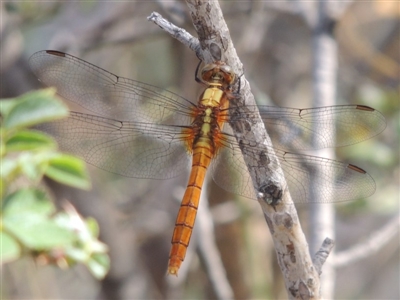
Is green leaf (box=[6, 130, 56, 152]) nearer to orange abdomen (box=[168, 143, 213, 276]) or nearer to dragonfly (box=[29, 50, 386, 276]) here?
dragonfly (box=[29, 50, 386, 276])

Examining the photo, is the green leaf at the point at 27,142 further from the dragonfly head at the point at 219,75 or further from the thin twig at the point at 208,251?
the thin twig at the point at 208,251

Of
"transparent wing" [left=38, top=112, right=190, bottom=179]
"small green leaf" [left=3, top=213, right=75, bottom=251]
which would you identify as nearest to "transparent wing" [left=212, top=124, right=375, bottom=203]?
"transparent wing" [left=38, top=112, right=190, bottom=179]

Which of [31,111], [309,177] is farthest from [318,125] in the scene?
[31,111]

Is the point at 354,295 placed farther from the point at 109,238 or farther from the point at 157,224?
the point at 109,238

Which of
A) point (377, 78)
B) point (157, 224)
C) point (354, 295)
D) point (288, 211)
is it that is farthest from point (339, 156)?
point (288, 211)

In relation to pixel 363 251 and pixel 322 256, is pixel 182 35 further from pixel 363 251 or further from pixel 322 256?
pixel 363 251

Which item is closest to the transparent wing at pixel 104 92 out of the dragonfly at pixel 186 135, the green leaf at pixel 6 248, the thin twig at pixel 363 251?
the dragonfly at pixel 186 135
